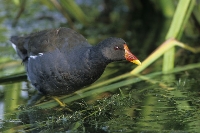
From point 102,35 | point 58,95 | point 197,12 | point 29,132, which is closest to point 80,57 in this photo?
point 58,95

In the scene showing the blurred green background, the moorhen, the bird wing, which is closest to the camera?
the blurred green background

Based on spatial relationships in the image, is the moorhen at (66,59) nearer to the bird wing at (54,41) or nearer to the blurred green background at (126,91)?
the bird wing at (54,41)

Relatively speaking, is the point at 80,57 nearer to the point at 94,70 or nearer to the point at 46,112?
the point at 94,70

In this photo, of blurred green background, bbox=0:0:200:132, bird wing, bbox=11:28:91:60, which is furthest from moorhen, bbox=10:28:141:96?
blurred green background, bbox=0:0:200:132

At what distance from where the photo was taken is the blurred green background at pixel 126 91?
3.70 m

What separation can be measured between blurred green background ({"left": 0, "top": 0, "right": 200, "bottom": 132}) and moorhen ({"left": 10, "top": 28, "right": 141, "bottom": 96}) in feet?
0.61

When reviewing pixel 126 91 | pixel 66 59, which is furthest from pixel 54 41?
pixel 126 91

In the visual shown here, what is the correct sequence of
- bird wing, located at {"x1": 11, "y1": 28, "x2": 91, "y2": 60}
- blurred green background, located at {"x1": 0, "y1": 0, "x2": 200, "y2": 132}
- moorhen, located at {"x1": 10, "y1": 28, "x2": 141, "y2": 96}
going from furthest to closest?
bird wing, located at {"x1": 11, "y1": 28, "x2": 91, "y2": 60} → moorhen, located at {"x1": 10, "y1": 28, "x2": 141, "y2": 96} → blurred green background, located at {"x1": 0, "y1": 0, "x2": 200, "y2": 132}

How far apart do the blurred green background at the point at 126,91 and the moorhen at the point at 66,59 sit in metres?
0.19

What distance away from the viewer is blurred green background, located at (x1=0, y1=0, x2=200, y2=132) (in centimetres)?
370

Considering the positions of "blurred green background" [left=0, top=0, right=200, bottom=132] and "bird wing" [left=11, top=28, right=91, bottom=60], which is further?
"bird wing" [left=11, top=28, right=91, bottom=60]

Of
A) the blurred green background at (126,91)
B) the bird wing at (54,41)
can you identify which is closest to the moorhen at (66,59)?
the bird wing at (54,41)

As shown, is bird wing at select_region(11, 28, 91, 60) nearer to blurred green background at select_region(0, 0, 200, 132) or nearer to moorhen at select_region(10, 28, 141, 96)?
moorhen at select_region(10, 28, 141, 96)

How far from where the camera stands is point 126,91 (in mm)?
4566
